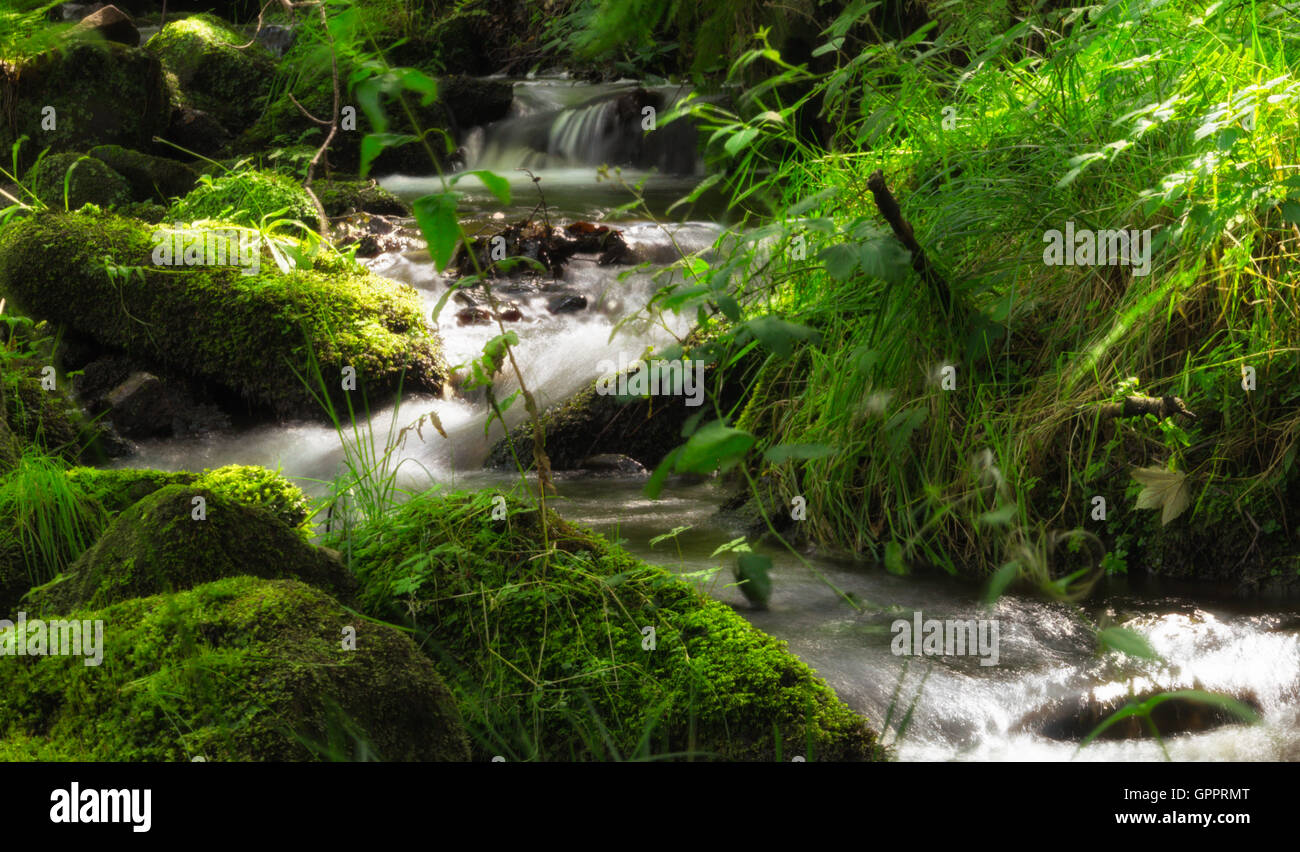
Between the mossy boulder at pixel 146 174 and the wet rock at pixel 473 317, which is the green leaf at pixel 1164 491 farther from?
the mossy boulder at pixel 146 174

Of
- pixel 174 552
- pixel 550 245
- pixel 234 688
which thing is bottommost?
pixel 234 688

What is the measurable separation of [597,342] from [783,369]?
79.1 inches

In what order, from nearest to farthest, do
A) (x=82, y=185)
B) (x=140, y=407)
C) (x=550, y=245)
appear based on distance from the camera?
(x=140, y=407) < (x=550, y=245) < (x=82, y=185)

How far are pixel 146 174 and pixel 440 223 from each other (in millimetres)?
6963

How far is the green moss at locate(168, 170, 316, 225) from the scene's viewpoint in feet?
23.2

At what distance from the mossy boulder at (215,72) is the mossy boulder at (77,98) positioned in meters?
1.62

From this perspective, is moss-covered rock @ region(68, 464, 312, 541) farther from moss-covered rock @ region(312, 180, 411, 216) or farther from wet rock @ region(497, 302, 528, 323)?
moss-covered rock @ region(312, 180, 411, 216)

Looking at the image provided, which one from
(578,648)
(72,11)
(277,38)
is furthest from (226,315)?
(72,11)

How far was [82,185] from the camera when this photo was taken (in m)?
7.70

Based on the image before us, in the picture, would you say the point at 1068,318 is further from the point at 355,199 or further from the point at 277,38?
the point at 277,38

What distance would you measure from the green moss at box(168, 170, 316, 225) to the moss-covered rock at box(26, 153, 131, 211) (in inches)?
28.0

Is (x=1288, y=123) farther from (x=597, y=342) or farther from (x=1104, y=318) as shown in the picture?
(x=597, y=342)

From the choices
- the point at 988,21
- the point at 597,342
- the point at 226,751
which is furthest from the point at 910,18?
the point at 226,751

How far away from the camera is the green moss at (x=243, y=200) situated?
706 cm
